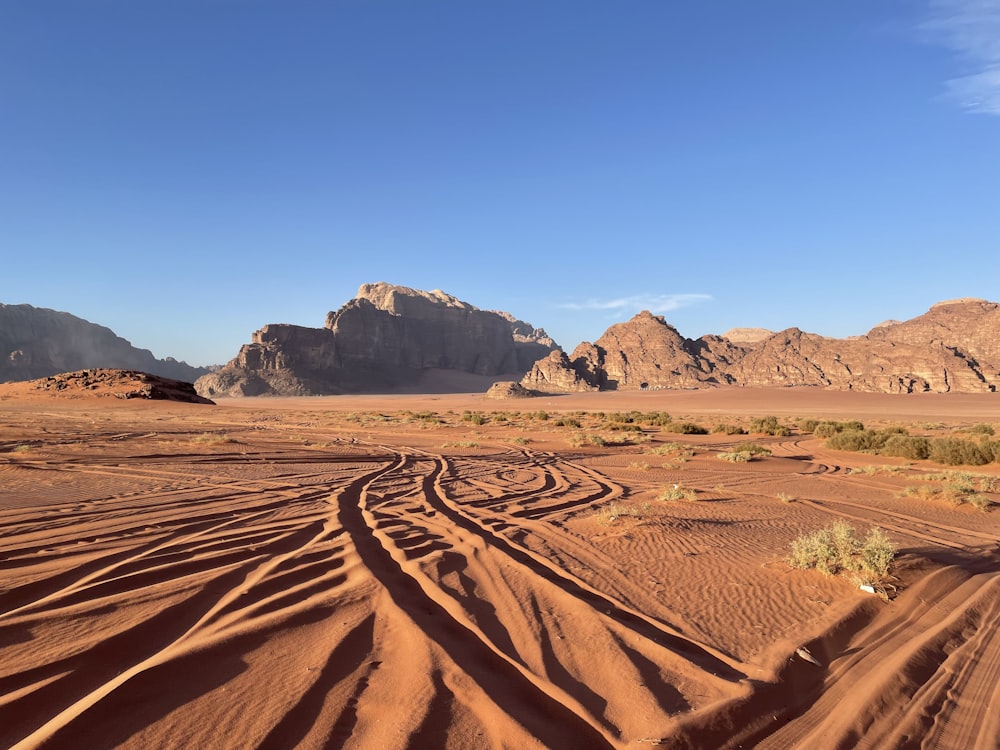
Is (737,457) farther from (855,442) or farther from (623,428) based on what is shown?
(623,428)

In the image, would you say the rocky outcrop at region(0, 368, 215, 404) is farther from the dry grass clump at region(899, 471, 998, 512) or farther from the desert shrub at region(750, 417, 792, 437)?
the dry grass clump at region(899, 471, 998, 512)

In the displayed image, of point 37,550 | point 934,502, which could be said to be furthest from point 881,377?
point 37,550

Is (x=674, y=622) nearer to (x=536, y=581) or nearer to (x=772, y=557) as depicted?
(x=536, y=581)

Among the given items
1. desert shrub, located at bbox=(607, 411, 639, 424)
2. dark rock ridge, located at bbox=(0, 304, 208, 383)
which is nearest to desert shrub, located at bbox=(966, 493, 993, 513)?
desert shrub, located at bbox=(607, 411, 639, 424)

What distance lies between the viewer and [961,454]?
16.5 meters

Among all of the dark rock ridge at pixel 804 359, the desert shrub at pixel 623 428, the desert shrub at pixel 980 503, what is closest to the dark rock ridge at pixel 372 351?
the dark rock ridge at pixel 804 359

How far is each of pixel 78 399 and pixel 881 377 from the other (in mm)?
107379

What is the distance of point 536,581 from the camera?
524 centimetres

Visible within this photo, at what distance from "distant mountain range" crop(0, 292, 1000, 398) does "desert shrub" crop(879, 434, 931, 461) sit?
75889 millimetres

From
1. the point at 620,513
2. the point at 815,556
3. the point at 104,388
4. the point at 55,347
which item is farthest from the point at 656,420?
the point at 55,347

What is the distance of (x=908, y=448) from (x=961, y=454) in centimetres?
144

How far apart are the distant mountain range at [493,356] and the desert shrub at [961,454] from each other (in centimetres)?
7672

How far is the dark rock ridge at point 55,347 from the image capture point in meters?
126

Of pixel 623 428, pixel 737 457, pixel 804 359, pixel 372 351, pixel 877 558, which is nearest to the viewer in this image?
pixel 877 558
